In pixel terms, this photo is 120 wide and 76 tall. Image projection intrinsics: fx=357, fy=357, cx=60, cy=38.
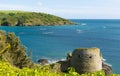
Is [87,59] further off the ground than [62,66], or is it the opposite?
[87,59]

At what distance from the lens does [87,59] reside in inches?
1865

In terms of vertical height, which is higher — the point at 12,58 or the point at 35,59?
the point at 12,58

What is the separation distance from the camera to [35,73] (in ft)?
52.6

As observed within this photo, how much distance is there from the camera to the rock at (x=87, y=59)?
47219 millimetres

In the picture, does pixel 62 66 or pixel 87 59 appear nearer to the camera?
pixel 87 59

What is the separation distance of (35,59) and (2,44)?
135 feet

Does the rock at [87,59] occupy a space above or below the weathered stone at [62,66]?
above

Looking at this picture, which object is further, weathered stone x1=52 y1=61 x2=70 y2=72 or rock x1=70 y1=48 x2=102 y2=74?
weathered stone x1=52 y1=61 x2=70 y2=72

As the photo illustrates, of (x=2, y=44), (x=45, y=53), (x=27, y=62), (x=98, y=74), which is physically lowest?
(x=45, y=53)

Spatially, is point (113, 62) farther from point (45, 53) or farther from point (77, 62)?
point (77, 62)

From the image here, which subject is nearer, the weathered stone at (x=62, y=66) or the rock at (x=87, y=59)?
the rock at (x=87, y=59)

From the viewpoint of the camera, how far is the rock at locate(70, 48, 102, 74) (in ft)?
155

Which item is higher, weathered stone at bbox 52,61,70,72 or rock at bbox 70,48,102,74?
rock at bbox 70,48,102,74

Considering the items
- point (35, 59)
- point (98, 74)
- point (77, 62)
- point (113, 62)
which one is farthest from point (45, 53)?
point (98, 74)
